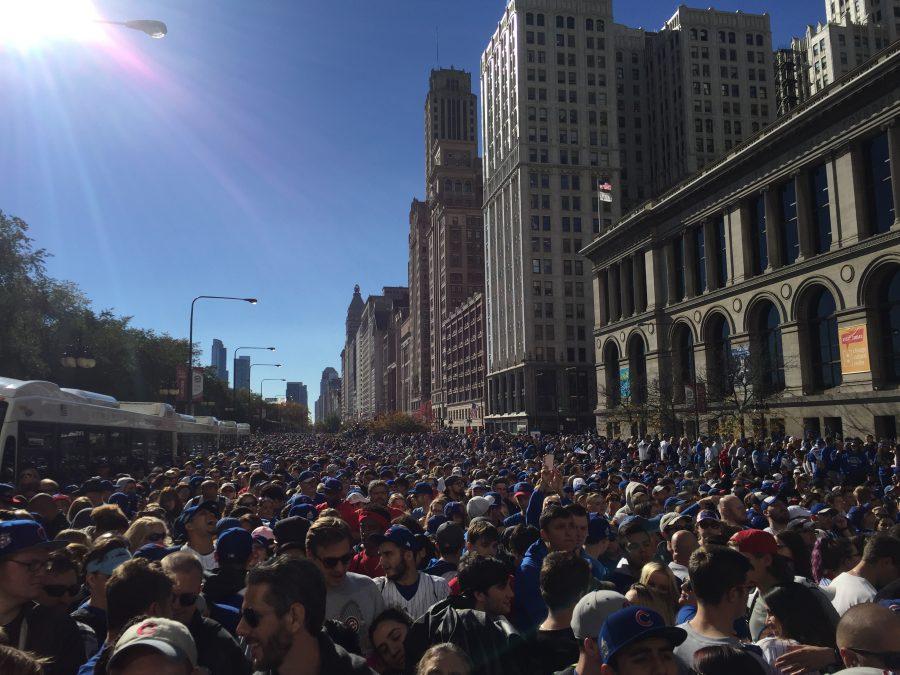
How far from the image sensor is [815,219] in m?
39.8

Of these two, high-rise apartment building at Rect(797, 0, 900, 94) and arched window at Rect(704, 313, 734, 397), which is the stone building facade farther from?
high-rise apartment building at Rect(797, 0, 900, 94)

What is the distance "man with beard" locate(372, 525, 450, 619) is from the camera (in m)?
5.25

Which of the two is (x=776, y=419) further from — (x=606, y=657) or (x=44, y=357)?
(x=44, y=357)

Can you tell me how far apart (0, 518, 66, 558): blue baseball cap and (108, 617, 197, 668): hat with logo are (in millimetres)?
2498

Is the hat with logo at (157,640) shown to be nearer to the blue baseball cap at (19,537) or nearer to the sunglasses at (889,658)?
the blue baseball cap at (19,537)

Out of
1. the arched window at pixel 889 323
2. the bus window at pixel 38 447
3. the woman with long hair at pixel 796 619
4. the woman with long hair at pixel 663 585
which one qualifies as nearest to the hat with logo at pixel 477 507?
the woman with long hair at pixel 663 585

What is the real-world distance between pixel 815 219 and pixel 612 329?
1002 inches

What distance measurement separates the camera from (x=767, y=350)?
1668 inches

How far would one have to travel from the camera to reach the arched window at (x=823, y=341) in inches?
1492

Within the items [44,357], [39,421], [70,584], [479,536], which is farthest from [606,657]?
[44,357]

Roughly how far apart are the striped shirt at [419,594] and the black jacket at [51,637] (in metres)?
2.10

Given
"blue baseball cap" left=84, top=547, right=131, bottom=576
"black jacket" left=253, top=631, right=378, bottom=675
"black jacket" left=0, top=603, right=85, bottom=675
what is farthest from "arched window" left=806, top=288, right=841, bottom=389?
"black jacket" left=0, top=603, right=85, bottom=675

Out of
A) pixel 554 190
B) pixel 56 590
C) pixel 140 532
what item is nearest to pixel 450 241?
pixel 554 190

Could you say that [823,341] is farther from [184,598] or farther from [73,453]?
[184,598]
